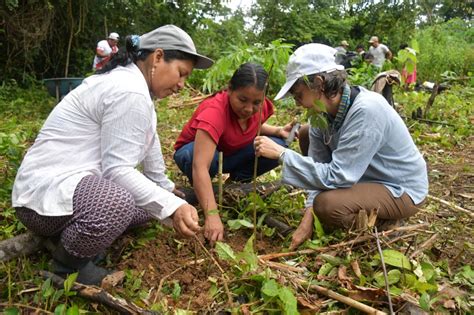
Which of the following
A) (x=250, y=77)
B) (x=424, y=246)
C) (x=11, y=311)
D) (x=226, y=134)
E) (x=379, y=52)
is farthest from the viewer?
(x=379, y=52)

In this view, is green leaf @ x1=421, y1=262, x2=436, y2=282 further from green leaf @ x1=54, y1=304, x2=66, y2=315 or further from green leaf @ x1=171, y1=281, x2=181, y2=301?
green leaf @ x1=54, y1=304, x2=66, y2=315

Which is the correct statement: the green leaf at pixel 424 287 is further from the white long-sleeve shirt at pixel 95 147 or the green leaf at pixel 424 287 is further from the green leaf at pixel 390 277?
the white long-sleeve shirt at pixel 95 147

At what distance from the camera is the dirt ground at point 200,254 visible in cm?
185

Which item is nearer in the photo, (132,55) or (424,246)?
(132,55)

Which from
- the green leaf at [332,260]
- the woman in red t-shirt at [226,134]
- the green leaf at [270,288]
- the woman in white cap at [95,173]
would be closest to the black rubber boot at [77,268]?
the woman in white cap at [95,173]

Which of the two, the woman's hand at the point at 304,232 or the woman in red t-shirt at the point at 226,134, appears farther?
the woman in red t-shirt at the point at 226,134

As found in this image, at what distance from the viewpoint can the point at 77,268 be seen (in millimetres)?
1850

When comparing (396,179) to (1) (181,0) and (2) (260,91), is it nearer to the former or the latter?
(2) (260,91)

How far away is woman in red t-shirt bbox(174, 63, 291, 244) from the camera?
2330 millimetres

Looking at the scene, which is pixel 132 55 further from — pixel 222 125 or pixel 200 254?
pixel 200 254

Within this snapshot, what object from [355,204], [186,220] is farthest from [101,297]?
[355,204]

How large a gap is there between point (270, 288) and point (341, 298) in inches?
11.4

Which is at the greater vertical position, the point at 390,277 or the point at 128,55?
the point at 128,55

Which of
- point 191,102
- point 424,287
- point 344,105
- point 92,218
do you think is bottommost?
point 191,102
